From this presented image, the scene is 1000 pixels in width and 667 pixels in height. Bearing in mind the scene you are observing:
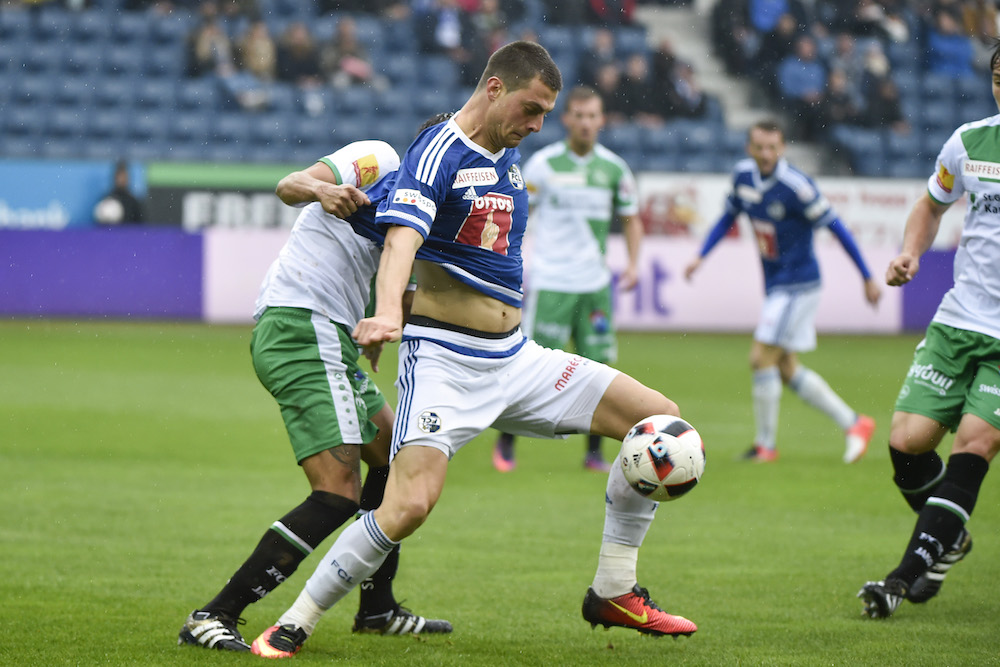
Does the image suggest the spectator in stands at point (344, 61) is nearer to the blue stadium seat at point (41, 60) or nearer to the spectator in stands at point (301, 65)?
the spectator in stands at point (301, 65)

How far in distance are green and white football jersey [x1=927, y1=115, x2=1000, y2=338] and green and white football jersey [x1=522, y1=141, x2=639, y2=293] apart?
4323mm

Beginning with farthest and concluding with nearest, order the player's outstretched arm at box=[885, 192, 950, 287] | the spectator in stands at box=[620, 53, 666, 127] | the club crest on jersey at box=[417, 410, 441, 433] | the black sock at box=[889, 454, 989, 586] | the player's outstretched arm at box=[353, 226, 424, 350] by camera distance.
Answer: the spectator in stands at box=[620, 53, 666, 127] → the player's outstretched arm at box=[885, 192, 950, 287] → the black sock at box=[889, 454, 989, 586] → the club crest on jersey at box=[417, 410, 441, 433] → the player's outstretched arm at box=[353, 226, 424, 350]

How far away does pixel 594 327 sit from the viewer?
958cm

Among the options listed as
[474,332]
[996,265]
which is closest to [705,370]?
[996,265]

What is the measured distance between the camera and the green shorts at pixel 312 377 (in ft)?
15.3

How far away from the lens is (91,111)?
21562mm

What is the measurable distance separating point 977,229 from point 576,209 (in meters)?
4.61

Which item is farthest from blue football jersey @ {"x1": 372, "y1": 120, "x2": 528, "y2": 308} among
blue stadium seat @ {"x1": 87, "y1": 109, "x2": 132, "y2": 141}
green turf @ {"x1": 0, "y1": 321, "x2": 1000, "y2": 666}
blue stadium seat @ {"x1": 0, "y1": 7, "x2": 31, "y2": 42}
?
blue stadium seat @ {"x1": 0, "y1": 7, "x2": 31, "y2": 42}

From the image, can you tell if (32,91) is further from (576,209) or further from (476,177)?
(476,177)

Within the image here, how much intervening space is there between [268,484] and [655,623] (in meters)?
4.29

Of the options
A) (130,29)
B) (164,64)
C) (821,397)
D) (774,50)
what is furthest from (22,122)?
(821,397)

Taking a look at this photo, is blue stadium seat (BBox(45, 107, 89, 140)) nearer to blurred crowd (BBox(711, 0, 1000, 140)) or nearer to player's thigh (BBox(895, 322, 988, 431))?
blurred crowd (BBox(711, 0, 1000, 140))

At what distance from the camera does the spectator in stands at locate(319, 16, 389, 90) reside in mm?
22391

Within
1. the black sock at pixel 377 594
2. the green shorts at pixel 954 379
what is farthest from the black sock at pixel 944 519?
the black sock at pixel 377 594
